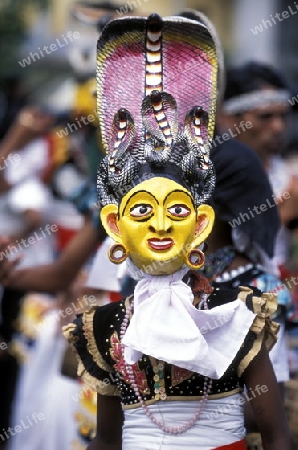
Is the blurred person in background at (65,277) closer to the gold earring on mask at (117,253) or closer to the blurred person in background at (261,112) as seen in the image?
the blurred person in background at (261,112)

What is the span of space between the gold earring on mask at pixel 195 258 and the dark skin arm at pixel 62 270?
167 centimetres

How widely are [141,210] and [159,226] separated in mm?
99

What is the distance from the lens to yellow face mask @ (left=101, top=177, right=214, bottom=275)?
3.77 m

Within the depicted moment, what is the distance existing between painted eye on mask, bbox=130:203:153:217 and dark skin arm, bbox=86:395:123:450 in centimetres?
72

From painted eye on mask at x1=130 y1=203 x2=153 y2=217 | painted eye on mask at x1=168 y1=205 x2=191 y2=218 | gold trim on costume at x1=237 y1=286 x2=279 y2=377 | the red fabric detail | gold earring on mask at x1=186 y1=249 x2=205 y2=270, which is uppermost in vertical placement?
painted eye on mask at x1=130 y1=203 x2=153 y2=217

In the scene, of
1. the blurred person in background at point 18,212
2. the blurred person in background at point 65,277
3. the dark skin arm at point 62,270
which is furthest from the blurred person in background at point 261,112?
the blurred person in background at point 18,212

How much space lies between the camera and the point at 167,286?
3795 mm

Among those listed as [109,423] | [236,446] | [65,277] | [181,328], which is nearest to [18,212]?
[65,277]

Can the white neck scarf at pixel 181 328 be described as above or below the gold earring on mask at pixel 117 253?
below

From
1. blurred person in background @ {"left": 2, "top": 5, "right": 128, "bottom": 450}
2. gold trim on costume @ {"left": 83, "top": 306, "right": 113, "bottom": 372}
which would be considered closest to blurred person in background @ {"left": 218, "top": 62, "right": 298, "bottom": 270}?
blurred person in background @ {"left": 2, "top": 5, "right": 128, "bottom": 450}

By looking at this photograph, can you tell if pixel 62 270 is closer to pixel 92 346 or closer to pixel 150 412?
pixel 92 346

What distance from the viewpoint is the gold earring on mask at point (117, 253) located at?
382cm

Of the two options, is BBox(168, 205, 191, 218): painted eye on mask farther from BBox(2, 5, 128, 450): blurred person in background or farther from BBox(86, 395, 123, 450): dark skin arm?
BBox(2, 5, 128, 450): blurred person in background

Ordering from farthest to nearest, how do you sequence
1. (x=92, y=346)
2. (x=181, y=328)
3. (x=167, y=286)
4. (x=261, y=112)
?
(x=261, y=112) → (x=92, y=346) → (x=167, y=286) → (x=181, y=328)
